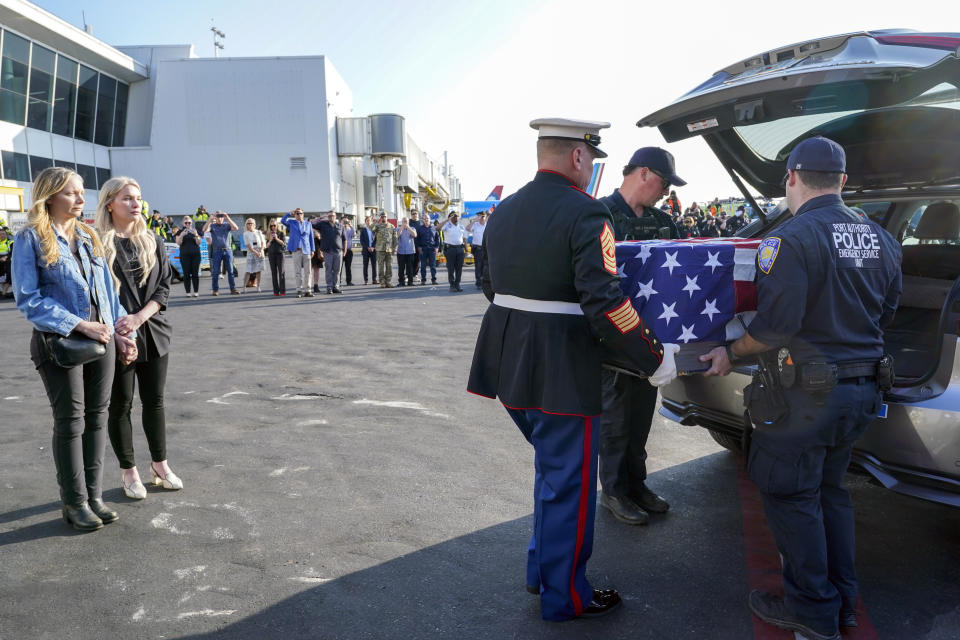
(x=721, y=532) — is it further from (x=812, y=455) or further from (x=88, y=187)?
(x=88, y=187)

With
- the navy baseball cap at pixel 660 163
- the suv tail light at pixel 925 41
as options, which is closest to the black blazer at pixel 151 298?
the navy baseball cap at pixel 660 163

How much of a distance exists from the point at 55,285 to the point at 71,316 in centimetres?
21

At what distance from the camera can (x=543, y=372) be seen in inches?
110

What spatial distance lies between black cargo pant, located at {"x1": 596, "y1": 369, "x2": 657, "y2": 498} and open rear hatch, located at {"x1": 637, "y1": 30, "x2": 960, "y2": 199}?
4.74 ft

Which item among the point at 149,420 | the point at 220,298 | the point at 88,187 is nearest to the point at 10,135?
the point at 88,187

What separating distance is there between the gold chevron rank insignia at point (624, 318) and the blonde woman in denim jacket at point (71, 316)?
2.67m

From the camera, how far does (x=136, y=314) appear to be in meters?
4.05

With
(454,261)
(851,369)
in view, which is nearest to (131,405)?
(851,369)

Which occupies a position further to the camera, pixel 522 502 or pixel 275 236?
pixel 275 236

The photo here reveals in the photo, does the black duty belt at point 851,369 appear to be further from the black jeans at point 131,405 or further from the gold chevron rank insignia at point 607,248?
the black jeans at point 131,405

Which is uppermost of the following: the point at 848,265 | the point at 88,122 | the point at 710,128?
the point at 88,122

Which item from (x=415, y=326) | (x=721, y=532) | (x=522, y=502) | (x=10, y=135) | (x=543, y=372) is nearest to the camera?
(x=543, y=372)

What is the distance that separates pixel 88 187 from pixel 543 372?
40052 mm

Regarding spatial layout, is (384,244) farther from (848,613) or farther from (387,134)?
(387,134)
